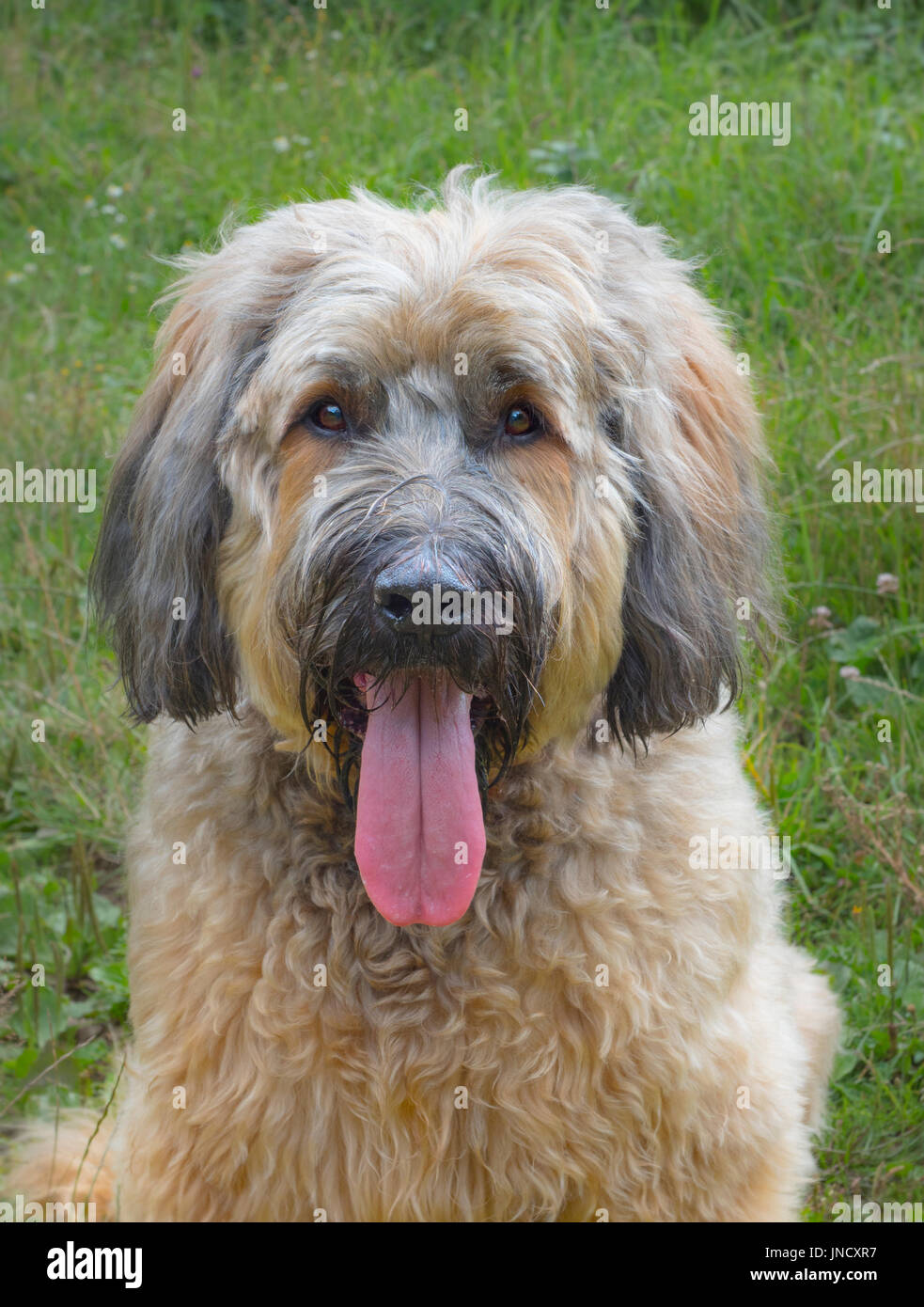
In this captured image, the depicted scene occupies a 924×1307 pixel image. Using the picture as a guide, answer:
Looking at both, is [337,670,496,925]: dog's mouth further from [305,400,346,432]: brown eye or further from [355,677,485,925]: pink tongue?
[305,400,346,432]: brown eye

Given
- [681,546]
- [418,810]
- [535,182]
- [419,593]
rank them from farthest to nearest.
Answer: [535,182], [681,546], [418,810], [419,593]

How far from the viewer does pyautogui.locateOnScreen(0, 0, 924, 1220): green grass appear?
4125 millimetres

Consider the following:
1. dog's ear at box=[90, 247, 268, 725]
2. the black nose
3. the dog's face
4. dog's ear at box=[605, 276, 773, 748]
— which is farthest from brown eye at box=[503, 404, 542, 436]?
dog's ear at box=[90, 247, 268, 725]

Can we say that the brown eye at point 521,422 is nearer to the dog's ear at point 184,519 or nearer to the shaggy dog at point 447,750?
the shaggy dog at point 447,750

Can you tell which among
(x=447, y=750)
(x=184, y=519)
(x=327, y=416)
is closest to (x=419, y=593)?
(x=447, y=750)

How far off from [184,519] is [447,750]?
68cm

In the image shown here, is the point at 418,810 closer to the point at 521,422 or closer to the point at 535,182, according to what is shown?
the point at 521,422

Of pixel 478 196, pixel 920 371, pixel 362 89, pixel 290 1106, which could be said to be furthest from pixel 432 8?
pixel 290 1106

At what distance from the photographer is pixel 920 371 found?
518cm

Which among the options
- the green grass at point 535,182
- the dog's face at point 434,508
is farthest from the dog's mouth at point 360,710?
the green grass at point 535,182

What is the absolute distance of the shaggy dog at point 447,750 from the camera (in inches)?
107

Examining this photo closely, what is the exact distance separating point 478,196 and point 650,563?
799 millimetres

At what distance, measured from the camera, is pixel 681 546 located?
296cm

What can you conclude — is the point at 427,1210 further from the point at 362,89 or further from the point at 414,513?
the point at 362,89
